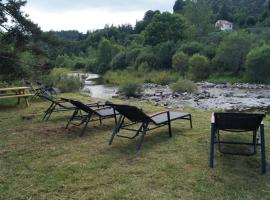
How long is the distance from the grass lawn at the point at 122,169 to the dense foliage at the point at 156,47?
3.90 m

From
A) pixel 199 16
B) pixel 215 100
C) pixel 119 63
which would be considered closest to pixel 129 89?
pixel 215 100

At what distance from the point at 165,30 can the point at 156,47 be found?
781 centimetres

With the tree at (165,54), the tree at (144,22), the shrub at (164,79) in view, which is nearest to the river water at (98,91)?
the shrub at (164,79)

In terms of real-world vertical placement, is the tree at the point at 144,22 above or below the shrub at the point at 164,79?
above

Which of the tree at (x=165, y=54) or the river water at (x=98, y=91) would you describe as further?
the tree at (x=165, y=54)

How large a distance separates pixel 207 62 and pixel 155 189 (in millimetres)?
33193

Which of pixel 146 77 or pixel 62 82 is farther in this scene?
pixel 146 77

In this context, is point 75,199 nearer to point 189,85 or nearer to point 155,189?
point 155,189

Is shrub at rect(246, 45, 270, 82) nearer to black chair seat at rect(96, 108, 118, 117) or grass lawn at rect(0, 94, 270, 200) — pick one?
grass lawn at rect(0, 94, 270, 200)

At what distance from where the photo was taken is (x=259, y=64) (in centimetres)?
3039

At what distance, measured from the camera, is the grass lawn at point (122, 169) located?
11.1ft

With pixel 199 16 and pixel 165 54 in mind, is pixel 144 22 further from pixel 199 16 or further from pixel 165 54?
pixel 165 54

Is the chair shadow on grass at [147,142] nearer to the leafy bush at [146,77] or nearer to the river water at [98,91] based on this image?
the river water at [98,91]

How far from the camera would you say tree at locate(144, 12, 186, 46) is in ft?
176
